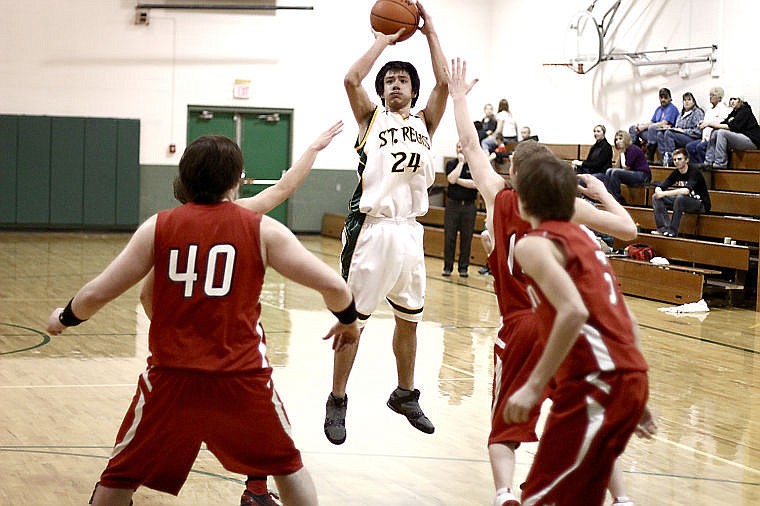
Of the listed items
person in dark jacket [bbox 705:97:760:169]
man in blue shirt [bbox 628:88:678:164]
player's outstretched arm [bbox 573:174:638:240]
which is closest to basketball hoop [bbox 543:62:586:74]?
man in blue shirt [bbox 628:88:678:164]

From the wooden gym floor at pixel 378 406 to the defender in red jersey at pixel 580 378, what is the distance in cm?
172

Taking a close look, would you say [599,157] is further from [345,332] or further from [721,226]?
[345,332]

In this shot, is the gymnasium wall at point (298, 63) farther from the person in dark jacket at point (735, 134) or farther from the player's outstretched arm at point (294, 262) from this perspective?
the player's outstretched arm at point (294, 262)

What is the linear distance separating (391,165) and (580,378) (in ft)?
8.60

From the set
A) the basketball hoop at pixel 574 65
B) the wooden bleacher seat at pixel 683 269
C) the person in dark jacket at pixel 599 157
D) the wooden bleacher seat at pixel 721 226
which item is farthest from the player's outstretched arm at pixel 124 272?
the basketball hoop at pixel 574 65

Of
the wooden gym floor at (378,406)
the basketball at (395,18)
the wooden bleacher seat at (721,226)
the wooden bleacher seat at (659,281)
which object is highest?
the basketball at (395,18)

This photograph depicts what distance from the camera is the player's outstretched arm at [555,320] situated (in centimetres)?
291

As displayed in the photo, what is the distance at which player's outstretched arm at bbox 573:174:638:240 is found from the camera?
152 inches

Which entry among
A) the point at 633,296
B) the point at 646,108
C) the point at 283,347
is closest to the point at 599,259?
the point at 283,347

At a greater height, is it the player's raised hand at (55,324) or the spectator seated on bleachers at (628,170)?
the spectator seated on bleachers at (628,170)

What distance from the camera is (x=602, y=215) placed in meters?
3.92

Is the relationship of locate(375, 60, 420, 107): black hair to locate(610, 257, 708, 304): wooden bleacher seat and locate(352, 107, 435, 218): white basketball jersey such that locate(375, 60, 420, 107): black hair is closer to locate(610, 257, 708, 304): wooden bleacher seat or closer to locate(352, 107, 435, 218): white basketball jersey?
locate(352, 107, 435, 218): white basketball jersey

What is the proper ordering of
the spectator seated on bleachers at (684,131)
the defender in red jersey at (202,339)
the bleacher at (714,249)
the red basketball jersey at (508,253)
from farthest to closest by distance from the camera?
the spectator seated on bleachers at (684,131), the bleacher at (714,249), the red basketball jersey at (508,253), the defender in red jersey at (202,339)

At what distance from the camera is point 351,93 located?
5.51 metres
